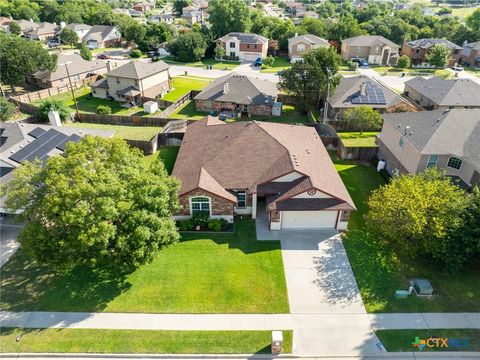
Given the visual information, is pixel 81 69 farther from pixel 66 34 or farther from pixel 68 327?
pixel 68 327

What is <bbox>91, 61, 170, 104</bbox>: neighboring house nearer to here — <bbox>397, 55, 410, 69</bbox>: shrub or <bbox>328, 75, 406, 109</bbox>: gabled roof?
<bbox>328, 75, 406, 109</bbox>: gabled roof

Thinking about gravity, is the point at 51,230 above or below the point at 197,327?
above

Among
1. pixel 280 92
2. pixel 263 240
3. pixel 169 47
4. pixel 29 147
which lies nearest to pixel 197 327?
pixel 263 240

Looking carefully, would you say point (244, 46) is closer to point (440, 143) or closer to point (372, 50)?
point (372, 50)

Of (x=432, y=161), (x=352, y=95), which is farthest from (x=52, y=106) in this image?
(x=432, y=161)

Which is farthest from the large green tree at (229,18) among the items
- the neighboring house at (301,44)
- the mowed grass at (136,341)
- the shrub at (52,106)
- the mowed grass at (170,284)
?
the mowed grass at (136,341)

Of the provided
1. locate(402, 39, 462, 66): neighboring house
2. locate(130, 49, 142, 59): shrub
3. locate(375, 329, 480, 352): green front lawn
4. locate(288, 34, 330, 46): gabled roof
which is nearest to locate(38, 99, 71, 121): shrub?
locate(375, 329, 480, 352): green front lawn
